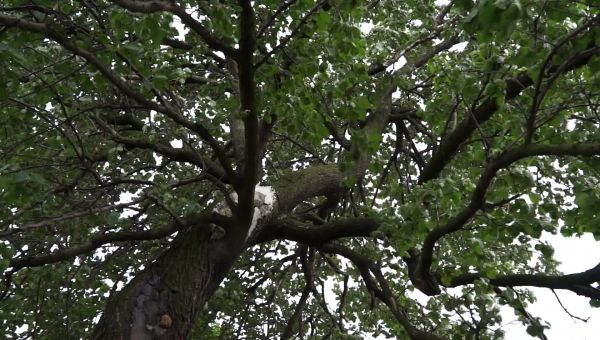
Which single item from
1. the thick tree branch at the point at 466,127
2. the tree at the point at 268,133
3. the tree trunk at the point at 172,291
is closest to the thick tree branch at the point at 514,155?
the tree at the point at 268,133

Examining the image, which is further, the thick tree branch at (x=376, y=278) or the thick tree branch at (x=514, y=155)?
the thick tree branch at (x=376, y=278)

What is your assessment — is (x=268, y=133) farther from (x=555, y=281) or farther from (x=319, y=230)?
(x=555, y=281)

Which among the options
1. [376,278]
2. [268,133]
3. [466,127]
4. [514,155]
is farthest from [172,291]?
[466,127]

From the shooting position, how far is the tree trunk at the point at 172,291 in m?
4.00

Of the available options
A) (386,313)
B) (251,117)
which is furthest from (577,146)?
(386,313)

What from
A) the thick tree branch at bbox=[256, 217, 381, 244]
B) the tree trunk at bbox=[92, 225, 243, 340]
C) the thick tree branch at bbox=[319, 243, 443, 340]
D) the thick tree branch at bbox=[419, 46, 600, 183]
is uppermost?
the thick tree branch at bbox=[419, 46, 600, 183]

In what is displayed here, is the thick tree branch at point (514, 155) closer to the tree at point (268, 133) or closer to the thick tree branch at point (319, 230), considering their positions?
the tree at point (268, 133)

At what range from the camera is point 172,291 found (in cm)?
434

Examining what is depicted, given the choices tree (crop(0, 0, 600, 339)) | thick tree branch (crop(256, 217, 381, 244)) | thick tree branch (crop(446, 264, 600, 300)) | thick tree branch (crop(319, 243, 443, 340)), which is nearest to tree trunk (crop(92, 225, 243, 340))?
tree (crop(0, 0, 600, 339))

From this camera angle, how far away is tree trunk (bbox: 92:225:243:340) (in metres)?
4.00

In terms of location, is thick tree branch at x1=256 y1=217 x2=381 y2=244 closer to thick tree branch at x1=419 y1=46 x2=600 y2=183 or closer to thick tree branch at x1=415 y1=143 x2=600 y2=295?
thick tree branch at x1=419 y1=46 x2=600 y2=183

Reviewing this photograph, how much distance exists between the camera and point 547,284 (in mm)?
4387

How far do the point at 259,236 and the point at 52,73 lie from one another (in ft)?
9.64

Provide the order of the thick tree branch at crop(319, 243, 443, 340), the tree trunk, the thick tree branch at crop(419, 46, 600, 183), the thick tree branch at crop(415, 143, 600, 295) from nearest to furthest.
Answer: the thick tree branch at crop(415, 143, 600, 295) < the tree trunk < the thick tree branch at crop(419, 46, 600, 183) < the thick tree branch at crop(319, 243, 443, 340)
